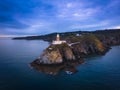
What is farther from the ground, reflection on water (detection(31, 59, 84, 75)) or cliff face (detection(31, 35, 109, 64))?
cliff face (detection(31, 35, 109, 64))

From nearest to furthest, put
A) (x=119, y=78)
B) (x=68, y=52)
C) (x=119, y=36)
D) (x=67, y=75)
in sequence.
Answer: (x=119, y=78), (x=67, y=75), (x=68, y=52), (x=119, y=36)

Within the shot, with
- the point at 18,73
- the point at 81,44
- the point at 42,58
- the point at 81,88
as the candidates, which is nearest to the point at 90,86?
the point at 81,88

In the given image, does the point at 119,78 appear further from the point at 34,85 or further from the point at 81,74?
the point at 34,85

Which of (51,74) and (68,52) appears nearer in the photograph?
(51,74)

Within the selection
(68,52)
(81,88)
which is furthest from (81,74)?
(68,52)

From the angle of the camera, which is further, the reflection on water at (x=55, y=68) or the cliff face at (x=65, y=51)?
the cliff face at (x=65, y=51)

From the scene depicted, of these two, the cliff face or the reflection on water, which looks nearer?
the reflection on water

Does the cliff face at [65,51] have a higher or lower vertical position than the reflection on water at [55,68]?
higher

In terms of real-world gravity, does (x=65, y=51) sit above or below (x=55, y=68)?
above

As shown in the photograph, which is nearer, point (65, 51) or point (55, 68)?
point (55, 68)

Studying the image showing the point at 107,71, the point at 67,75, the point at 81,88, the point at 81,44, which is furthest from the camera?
the point at 81,44
